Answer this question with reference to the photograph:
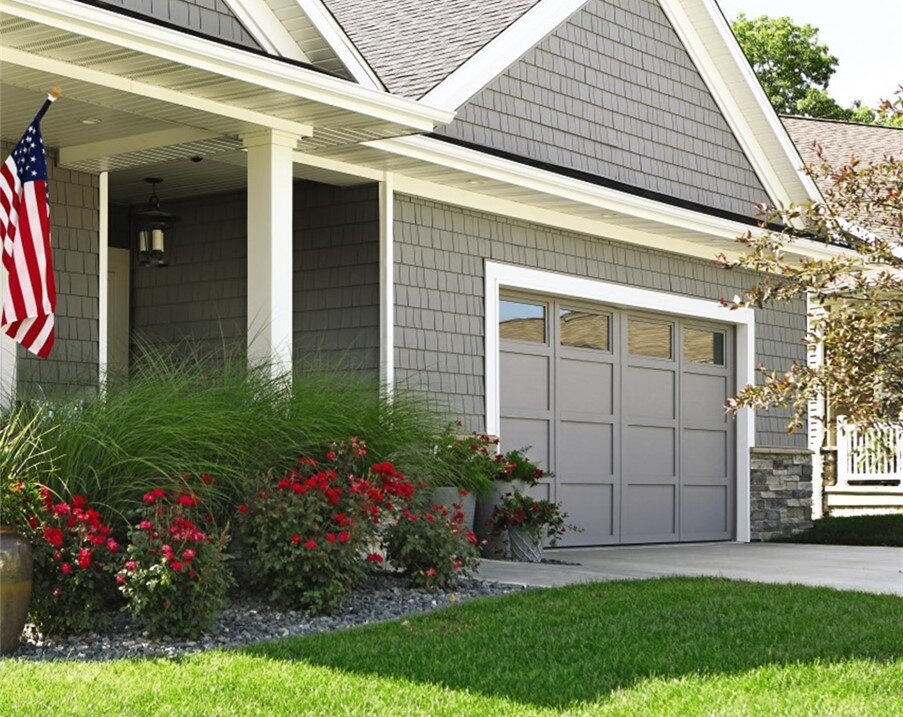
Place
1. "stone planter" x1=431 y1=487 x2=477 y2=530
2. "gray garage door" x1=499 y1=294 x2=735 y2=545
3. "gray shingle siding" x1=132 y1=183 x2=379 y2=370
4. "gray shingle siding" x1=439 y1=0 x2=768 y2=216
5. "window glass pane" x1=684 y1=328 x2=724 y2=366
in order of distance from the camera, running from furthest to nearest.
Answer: "window glass pane" x1=684 y1=328 x2=724 y2=366
"gray garage door" x1=499 y1=294 x2=735 y2=545
"gray shingle siding" x1=439 y1=0 x2=768 y2=216
"gray shingle siding" x1=132 y1=183 x2=379 y2=370
"stone planter" x1=431 y1=487 x2=477 y2=530

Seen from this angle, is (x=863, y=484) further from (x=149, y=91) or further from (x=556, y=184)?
(x=149, y=91)

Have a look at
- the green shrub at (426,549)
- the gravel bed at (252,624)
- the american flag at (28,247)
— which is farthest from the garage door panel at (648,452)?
the american flag at (28,247)

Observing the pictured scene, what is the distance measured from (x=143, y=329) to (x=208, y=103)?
12.9ft

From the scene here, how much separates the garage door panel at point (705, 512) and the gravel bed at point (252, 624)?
6141mm

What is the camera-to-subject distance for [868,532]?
50.9 feet

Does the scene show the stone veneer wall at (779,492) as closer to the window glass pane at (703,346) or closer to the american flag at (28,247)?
the window glass pane at (703,346)

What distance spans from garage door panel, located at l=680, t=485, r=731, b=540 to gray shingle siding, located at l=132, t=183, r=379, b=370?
473cm

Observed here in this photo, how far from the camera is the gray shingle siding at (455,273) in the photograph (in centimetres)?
1159

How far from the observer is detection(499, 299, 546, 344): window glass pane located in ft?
41.5

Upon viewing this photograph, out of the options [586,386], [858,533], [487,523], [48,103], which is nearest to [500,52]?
[586,386]

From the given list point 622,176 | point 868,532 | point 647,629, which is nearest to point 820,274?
point 647,629

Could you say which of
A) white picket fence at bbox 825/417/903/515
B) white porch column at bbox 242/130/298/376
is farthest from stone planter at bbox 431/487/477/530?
white picket fence at bbox 825/417/903/515

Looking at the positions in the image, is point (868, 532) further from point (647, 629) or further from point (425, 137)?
point (647, 629)

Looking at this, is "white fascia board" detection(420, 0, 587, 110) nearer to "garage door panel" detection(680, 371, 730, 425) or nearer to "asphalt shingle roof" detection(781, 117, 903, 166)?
"garage door panel" detection(680, 371, 730, 425)
